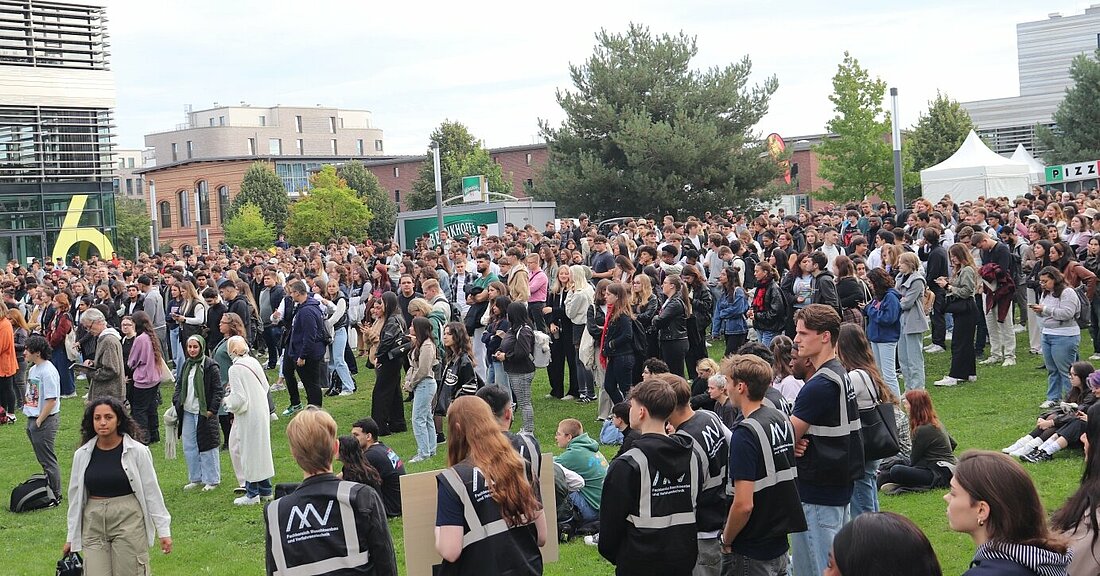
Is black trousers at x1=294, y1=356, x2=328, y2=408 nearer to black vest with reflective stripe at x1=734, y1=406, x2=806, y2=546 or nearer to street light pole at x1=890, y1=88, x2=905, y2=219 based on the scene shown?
black vest with reflective stripe at x1=734, y1=406, x2=806, y2=546

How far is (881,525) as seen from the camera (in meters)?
3.61

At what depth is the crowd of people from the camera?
520 cm

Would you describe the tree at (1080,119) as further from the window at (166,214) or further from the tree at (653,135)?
the window at (166,214)

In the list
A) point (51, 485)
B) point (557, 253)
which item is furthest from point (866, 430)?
point (557, 253)

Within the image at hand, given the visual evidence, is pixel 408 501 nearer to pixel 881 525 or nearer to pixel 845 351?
pixel 881 525

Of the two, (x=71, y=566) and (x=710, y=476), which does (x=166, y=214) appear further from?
(x=710, y=476)

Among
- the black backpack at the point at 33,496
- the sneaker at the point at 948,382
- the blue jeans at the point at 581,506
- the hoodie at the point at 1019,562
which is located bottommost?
the black backpack at the point at 33,496

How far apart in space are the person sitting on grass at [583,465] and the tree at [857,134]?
36936mm

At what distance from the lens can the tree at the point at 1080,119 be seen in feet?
172

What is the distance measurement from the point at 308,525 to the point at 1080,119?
55682 millimetres

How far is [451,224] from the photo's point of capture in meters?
33.0

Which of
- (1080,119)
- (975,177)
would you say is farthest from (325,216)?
(1080,119)

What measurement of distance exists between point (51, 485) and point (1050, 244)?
12.2 m

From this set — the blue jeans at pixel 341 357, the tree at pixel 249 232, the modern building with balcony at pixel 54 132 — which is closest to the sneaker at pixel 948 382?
the blue jeans at pixel 341 357
